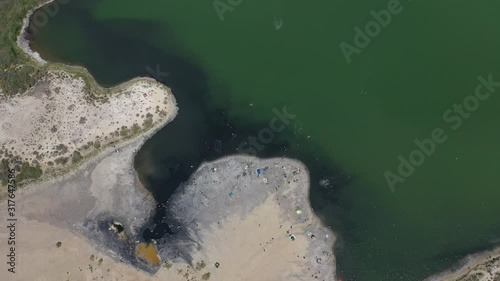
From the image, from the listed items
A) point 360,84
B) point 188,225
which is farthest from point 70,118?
point 360,84

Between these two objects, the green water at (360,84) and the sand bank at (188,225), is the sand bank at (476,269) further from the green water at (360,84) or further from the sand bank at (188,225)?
the sand bank at (188,225)

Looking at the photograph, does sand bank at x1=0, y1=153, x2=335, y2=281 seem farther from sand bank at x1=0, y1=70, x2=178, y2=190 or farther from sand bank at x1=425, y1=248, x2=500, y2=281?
sand bank at x1=425, y1=248, x2=500, y2=281

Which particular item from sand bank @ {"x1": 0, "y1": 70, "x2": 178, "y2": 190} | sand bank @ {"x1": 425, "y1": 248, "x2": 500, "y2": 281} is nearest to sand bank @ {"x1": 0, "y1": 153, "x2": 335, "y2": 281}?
sand bank @ {"x1": 0, "y1": 70, "x2": 178, "y2": 190}

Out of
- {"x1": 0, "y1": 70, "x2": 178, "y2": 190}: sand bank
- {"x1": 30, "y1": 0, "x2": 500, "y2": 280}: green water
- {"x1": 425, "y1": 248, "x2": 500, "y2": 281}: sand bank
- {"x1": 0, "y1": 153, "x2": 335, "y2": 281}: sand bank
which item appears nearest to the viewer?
{"x1": 425, "y1": 248, "x2": 500, "y2": 281}: sand bank

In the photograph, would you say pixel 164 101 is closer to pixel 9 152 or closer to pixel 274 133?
pixel 274 133

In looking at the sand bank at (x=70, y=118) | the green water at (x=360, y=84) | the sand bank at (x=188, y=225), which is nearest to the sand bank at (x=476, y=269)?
the green water at (x=360, y=84)

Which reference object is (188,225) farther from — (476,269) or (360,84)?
(476,269)

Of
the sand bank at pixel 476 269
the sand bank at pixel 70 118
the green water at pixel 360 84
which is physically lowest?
the sand bank at pixel 476 269

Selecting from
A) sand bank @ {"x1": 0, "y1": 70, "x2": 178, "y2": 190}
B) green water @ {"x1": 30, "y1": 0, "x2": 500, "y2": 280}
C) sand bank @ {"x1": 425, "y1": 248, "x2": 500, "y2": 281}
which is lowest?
sand bank @ {"x1": 425, "y1": 248, "x2": 500, "y2": 281}

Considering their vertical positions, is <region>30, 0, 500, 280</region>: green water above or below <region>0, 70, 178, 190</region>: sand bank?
below
